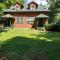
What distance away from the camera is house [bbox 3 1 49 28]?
41.6 m

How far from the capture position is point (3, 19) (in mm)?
42781

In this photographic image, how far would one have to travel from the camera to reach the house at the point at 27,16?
41.6 m

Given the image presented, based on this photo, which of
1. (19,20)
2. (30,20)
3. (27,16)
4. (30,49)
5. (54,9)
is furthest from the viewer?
(54,9)

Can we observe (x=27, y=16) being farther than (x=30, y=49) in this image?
Yes

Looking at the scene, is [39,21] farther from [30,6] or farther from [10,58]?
[10,58]

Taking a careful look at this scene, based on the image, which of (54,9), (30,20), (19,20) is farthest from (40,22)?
(54,9)

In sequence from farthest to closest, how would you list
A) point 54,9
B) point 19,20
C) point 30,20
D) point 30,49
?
point 54,9 < point 19,20 < point 30,20 < point 30,49

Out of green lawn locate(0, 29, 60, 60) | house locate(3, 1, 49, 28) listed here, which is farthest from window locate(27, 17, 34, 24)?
green lawn locate(0, 29, 60, 60)

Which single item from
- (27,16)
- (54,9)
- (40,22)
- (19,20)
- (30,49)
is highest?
(54,9)

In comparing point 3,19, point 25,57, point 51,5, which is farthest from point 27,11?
point 25,57

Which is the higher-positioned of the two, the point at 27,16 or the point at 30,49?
the point at 27,16

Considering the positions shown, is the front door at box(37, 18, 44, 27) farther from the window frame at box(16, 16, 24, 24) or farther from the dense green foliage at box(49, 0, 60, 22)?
the dense green foliage at box(49, 0, 60, 22)

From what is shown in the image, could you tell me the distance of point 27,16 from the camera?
138 feet

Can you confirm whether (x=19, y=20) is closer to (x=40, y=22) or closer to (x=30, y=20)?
(x=30, y=20)
